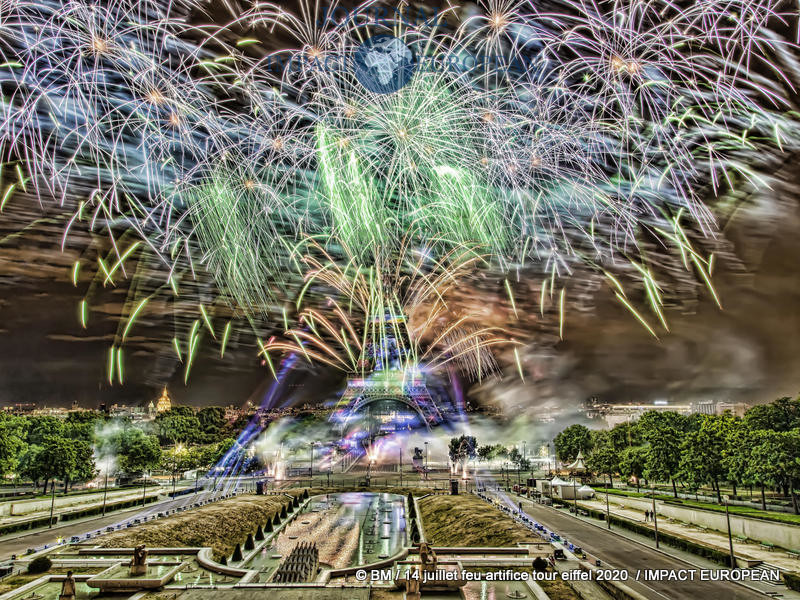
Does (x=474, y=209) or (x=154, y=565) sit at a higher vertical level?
(x=474, y=209)

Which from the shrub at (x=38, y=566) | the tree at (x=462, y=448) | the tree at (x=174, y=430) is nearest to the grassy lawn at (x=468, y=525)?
the shrub at (x=38, y=566)

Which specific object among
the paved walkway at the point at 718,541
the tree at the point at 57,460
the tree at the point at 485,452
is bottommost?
the paved walkway at the point at 718,541

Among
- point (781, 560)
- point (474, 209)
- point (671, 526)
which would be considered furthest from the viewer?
point (671, 526)

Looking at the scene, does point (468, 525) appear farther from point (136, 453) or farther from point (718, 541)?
point (136, 453)

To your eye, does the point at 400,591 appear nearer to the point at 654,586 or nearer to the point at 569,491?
the point at 654,586

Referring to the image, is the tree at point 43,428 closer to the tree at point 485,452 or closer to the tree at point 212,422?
the tree at point 212,422

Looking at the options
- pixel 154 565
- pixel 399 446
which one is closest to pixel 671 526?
pixel 154 565
